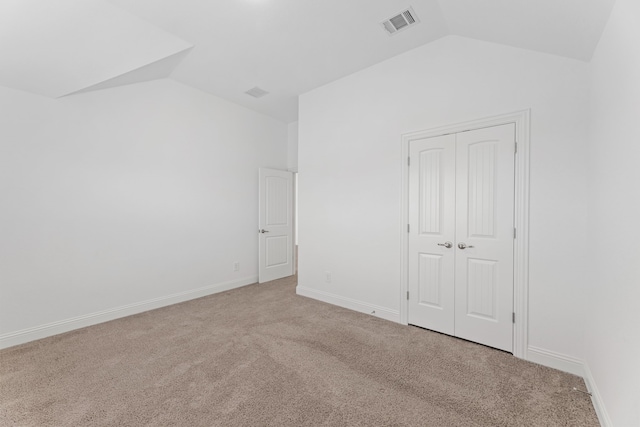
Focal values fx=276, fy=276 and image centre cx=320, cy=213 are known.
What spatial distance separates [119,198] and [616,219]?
4448 mm

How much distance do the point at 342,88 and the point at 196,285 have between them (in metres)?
3.47

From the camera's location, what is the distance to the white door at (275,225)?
4859 mm

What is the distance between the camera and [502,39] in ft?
7.77

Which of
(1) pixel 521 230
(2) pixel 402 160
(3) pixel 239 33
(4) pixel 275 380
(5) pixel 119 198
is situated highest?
(3) pixel 239 33

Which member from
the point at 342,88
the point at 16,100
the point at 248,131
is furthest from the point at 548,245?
the point at 16,100

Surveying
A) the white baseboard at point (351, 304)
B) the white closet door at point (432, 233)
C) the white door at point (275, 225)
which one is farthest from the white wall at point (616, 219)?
the white door at point (275, 225)

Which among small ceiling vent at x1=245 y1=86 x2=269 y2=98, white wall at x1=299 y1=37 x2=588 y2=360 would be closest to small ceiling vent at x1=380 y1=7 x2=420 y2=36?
white wall at x1=299 y1=37 x2=588 y2=360

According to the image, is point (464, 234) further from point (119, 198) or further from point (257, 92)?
point (119, 198)

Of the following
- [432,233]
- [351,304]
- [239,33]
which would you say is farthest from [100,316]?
[432,233]

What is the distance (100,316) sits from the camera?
3.15m

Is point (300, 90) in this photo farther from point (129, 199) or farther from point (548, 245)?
point (548, 245)

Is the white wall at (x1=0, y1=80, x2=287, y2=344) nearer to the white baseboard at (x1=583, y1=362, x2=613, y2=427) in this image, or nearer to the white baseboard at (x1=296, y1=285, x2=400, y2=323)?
the white baseboard at (x1=296, y1=285, x2=400, y2=323)

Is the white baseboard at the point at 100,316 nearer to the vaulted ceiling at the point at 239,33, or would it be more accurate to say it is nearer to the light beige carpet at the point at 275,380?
the light beige carpet at the point at 275,380

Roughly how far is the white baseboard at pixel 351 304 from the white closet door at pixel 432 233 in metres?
0.25
